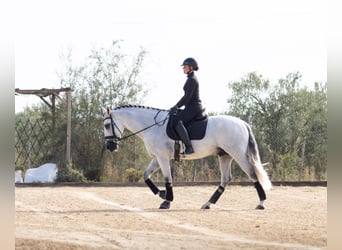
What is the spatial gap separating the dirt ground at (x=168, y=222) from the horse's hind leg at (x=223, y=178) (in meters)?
0.13

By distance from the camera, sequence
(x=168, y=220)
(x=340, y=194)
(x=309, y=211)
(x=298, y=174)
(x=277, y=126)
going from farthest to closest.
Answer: (x=277, y=126), (x=298, y=174), (x=309, y=211), (x=168, y=220), (x=340, y=194)

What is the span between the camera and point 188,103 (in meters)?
10.8

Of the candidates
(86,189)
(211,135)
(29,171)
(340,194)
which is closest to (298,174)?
(86,189)

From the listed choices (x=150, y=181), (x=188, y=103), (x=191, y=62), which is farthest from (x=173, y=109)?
(x=150, y=181)

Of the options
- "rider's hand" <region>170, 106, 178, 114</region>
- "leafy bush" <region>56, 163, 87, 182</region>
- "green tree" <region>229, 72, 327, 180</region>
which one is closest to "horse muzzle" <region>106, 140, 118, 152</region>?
"rider's hand" <region>170, 106, 178, 114</region>

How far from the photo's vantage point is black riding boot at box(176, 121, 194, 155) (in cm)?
1079

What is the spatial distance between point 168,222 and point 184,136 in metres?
1.92

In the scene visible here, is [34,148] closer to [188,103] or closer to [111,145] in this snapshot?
[111,145]

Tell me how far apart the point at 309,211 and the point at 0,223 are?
6.15m

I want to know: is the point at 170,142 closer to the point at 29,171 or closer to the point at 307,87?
the point at 29,171

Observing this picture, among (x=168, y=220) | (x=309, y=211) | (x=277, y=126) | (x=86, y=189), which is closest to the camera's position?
(x=168, y=220)

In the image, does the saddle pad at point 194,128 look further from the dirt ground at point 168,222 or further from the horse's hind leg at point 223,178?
the dirt ground at point 168,222

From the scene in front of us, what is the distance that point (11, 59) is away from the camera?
589 centimetres

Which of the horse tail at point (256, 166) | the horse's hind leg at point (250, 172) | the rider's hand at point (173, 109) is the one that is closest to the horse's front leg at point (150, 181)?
the rider's hand at point (173, 109)
